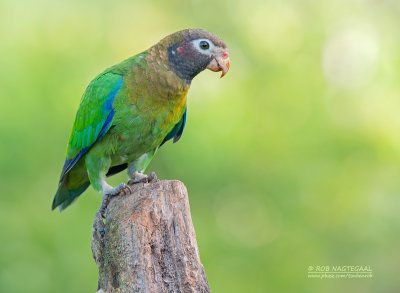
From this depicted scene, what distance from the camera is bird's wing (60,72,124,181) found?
5.84 m

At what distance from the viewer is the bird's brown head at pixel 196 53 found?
231 inches

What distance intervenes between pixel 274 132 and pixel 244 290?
2.93 m

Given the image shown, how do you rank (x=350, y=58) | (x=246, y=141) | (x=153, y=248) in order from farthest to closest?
(x=350, y=58) → (x=246, y=141) → (x=153, y=248)

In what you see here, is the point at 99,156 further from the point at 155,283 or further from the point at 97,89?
the point at 155,283

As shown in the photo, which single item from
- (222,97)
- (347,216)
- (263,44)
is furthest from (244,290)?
(263,44)

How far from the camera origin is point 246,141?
9.98 metres

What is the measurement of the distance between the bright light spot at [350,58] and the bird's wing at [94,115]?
19.7 feet

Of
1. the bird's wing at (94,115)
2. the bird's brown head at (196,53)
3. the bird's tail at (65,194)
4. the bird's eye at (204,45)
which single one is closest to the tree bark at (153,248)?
the bird's wing at (94,115)

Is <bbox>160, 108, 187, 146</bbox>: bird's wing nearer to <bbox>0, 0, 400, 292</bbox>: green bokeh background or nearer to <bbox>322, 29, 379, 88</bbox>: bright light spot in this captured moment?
<bbox>0, 0, 400, 292</bbox>: green bokeh background

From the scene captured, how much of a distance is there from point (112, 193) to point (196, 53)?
175cm

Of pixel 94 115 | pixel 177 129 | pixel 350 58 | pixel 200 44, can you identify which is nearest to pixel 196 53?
pixel 200 44

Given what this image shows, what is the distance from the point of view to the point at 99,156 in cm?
596

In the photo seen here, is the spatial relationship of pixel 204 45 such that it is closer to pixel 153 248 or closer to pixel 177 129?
pixel 177 129

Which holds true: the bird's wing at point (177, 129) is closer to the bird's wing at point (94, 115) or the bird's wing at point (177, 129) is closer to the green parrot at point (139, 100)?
the green parrot at point (139, 100)
